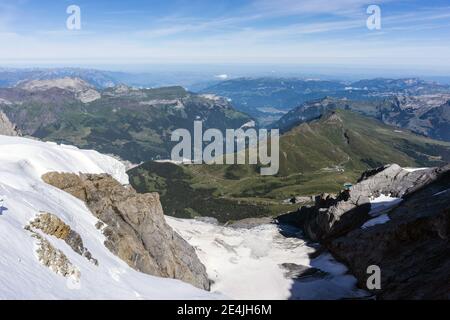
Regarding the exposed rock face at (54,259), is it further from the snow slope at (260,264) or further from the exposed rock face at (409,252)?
the snow slope at (260,264)

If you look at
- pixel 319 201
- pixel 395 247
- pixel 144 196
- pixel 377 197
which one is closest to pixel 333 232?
pixel 377 197

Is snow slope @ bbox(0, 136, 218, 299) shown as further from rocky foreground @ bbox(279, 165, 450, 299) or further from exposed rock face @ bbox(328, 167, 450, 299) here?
rocky foreground @ bbox(279, 165, 450, 299)

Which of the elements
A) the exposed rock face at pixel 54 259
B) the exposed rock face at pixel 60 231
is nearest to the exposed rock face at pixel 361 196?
the exposed rock face at pixel 60 231

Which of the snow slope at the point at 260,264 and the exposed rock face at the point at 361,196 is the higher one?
the exposed rock face at the point at 361,196

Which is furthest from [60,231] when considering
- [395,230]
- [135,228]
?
[395,230]

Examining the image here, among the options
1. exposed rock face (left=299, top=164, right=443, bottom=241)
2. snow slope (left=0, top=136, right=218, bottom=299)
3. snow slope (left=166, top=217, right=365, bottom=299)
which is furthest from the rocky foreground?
snow slope (left=0, top=136, right=218, bottom=299)

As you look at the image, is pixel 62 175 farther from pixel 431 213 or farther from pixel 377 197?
pixel 377 197
